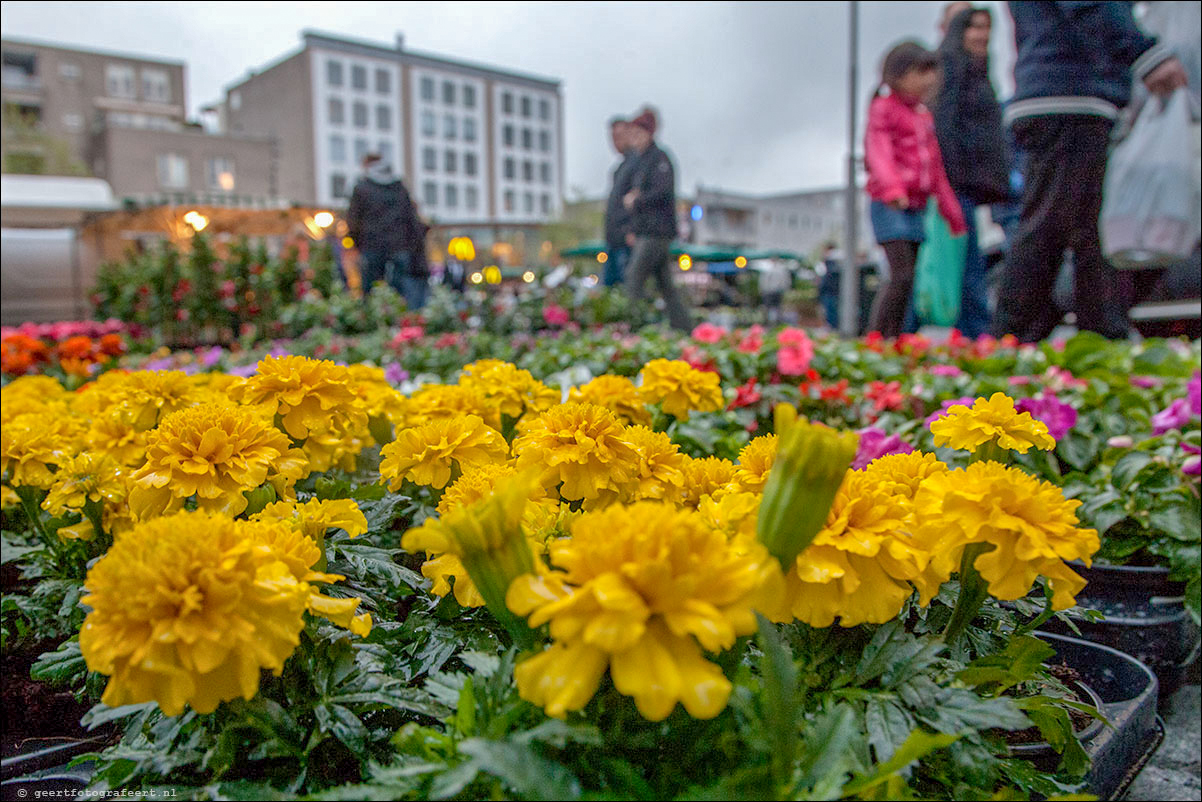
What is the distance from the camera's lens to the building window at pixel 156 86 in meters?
39.8

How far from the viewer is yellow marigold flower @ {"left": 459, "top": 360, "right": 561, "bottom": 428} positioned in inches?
50.2

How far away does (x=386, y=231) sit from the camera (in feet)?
23.9

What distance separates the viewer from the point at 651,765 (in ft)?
1.88

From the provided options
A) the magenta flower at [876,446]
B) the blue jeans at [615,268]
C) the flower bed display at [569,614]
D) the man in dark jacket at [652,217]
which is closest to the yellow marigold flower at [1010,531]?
the flower bed display at [569,614]

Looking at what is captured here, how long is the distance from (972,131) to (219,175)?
40.2m

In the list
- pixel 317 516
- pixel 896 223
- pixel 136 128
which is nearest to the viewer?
pixel 317 516

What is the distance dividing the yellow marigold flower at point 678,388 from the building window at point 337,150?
49715 millimetres

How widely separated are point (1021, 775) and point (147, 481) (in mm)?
868

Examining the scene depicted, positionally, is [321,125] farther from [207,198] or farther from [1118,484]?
[1118,484]

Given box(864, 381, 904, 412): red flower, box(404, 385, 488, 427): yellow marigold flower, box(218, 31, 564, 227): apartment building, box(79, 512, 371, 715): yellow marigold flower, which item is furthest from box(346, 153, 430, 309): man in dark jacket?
box(218, 31, 564, 227): apartment building

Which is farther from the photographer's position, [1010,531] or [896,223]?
[896,223]

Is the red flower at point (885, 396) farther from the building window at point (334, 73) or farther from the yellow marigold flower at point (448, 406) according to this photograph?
the building window at point (334, 73)

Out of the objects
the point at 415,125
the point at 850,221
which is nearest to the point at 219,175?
the point at 415,125

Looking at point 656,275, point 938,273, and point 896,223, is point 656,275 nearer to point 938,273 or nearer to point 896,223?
point 938,273
